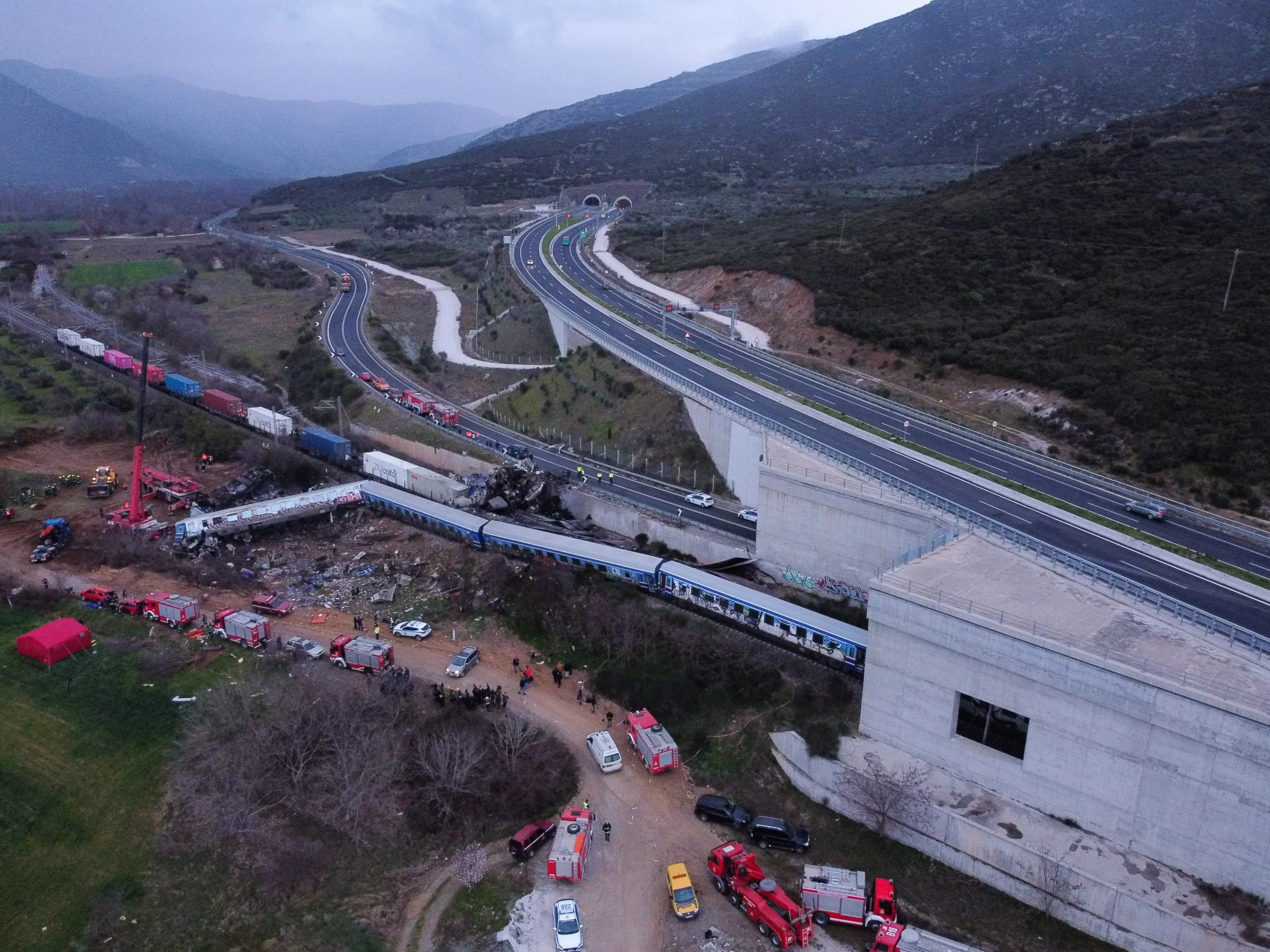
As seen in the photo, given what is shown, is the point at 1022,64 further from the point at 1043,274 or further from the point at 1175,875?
the point at 1175,875

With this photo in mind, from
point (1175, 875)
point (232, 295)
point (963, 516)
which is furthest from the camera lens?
point (232, 295)

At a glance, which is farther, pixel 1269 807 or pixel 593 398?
pixel 593 398

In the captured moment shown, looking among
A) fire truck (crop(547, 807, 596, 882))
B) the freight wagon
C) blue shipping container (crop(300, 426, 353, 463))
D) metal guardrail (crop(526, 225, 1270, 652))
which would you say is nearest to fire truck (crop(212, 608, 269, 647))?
fire truck (crop(547, 807, 596, 882))

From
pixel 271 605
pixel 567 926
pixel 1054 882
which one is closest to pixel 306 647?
pixel 271 605

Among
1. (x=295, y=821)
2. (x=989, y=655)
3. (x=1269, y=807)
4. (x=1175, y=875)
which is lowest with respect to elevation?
(x=295, y=821)

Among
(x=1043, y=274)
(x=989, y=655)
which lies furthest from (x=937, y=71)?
(x=989, y=655)
